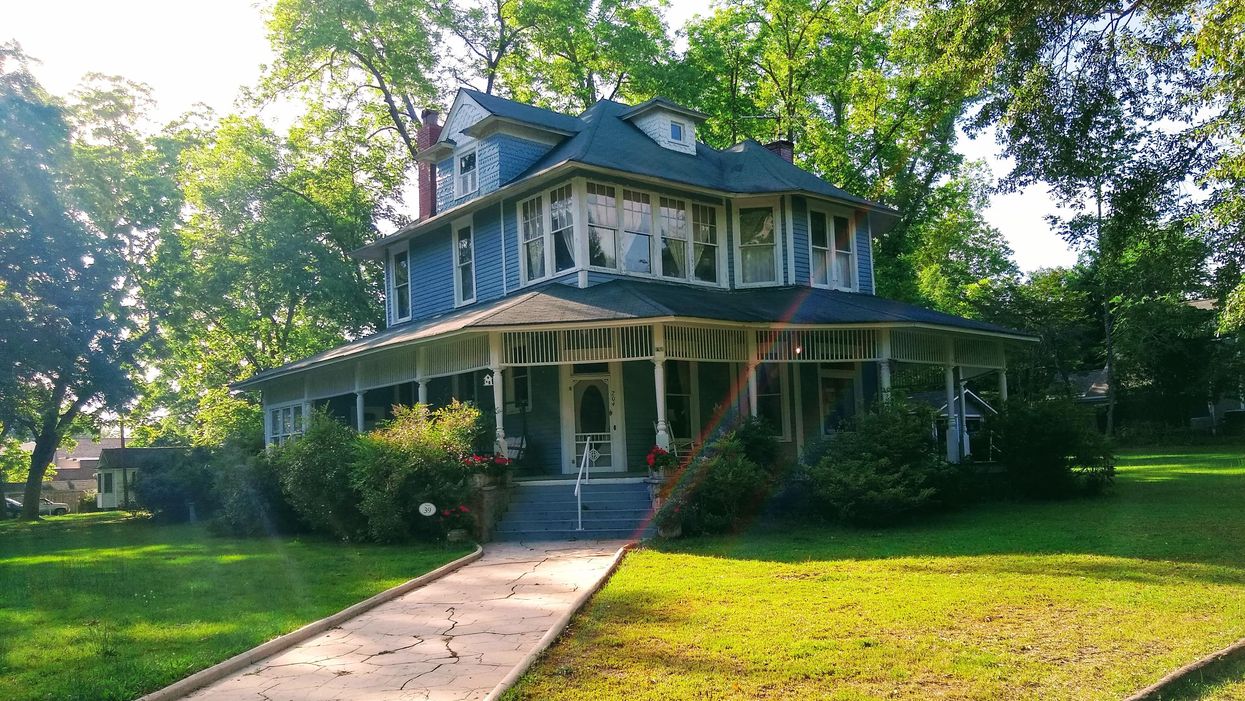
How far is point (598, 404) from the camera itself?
59.7 ft

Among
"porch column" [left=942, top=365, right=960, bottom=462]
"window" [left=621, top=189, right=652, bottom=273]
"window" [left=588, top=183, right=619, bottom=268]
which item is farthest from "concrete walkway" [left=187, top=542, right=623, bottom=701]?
"porch column" [left=942, top=365, right=960, bottom=462]

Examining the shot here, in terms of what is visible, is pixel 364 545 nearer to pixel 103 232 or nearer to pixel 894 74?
pixel 103 232

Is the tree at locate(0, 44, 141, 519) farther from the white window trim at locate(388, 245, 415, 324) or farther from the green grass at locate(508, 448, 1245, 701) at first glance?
the green grass at locate(508, 448, 1245, 701)

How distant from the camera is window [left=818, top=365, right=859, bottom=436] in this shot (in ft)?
66.9

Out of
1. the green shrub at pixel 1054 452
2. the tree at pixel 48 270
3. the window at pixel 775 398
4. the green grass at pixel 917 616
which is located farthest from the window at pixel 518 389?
the tree at pixel 48 270

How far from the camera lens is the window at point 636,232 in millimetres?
18656

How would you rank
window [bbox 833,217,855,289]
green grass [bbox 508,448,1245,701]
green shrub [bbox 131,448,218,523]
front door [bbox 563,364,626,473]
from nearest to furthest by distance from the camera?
green grass [bbox 508,448,1245,701], front door [bbox 563,364,626,473], window [bbox 833,217,855,289], green shrub [bbox 131,448,218,523]

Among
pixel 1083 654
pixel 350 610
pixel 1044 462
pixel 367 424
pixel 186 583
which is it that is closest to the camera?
pixel 1083 654

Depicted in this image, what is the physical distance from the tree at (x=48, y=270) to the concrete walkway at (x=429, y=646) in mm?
19260

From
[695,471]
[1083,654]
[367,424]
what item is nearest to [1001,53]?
[695,471]

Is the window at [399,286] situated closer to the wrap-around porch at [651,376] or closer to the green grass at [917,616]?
the wrap-around porch at [651,376]

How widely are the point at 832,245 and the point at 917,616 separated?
14513 mm

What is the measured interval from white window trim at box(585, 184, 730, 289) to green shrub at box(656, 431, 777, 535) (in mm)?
5249

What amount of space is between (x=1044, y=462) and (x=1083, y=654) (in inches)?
443
